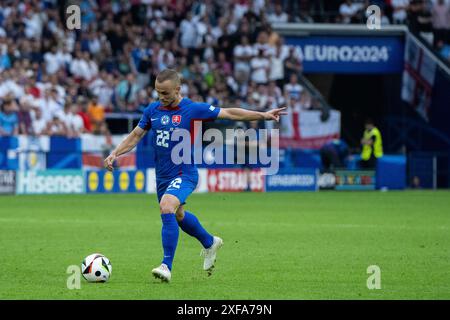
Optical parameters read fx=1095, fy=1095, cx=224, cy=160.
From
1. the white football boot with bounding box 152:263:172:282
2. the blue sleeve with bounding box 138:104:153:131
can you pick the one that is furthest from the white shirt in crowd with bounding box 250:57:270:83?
the white football boot with bounding box 152:263:172:282

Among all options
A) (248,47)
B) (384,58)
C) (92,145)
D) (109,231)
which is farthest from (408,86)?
(109,231)

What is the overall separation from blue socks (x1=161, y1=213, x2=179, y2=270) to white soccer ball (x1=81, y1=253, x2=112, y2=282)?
0.62 meters

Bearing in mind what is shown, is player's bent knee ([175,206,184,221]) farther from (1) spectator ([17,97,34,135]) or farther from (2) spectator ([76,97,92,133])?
(2) spectator ([76,97,92,133])

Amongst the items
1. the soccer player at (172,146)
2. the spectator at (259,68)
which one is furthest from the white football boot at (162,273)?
the spectator at (259,68)

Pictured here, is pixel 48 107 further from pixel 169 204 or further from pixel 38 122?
pixel 169 204

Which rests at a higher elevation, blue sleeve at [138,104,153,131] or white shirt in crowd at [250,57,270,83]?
blue sleeve at [138,104,153,131]

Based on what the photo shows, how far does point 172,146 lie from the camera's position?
38.4 ft

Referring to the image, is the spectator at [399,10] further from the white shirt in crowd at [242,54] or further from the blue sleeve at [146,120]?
the blue sleeve at [146,120]

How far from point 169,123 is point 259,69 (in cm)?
2082

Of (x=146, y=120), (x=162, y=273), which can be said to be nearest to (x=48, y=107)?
(x=146, y=120)

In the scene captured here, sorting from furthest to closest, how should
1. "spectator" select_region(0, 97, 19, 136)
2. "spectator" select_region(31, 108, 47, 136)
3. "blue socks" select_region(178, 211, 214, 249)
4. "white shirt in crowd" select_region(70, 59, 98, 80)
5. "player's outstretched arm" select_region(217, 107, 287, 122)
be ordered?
"white shirt in crowd" select_region(70, 59, 98, 80)
"spectator" select_region(31, 108, 47, 136)
"spectator" select_region(0, 97, 19, 136)
"blue socks" select_region(178, 211, 214, 249)
"player's outstretched arm" select_region(217, 107, 287, 122)

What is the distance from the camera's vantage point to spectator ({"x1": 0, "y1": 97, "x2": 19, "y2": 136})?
26.7 m

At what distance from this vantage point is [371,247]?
50.7 feet
